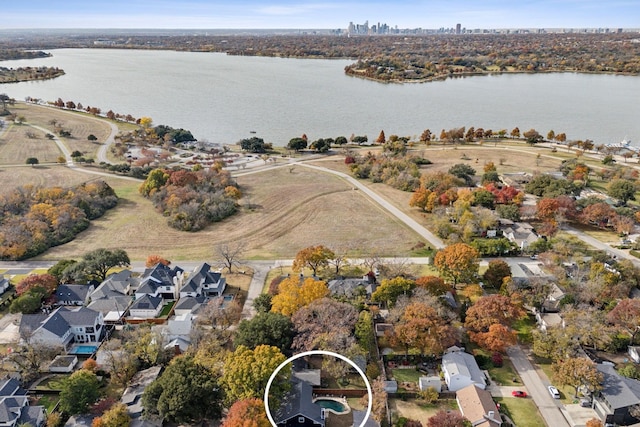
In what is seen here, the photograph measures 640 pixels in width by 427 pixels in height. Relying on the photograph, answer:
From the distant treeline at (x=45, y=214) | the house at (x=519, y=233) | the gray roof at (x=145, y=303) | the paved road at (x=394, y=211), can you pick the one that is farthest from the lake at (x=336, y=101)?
the gray roof at (x=145, y=303)

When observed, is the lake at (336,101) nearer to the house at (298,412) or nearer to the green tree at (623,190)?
the green tree at (623,190)

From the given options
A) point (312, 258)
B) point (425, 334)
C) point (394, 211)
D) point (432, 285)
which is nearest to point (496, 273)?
point (432, 285)

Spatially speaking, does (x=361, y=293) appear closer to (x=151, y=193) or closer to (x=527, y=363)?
(x=527, y=363)

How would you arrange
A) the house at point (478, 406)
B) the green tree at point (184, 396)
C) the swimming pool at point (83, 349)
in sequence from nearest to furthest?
the green tree at point (184, 396) → the house at point (478, 406) → the swimming pool at point (83, 349)

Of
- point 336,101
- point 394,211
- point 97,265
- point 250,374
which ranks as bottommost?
point 394,211

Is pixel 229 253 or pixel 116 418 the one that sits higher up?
pixel 116 418

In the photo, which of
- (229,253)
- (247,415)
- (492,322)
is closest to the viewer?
(247,415)

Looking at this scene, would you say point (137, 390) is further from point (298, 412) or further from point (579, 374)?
point (579, 374)
